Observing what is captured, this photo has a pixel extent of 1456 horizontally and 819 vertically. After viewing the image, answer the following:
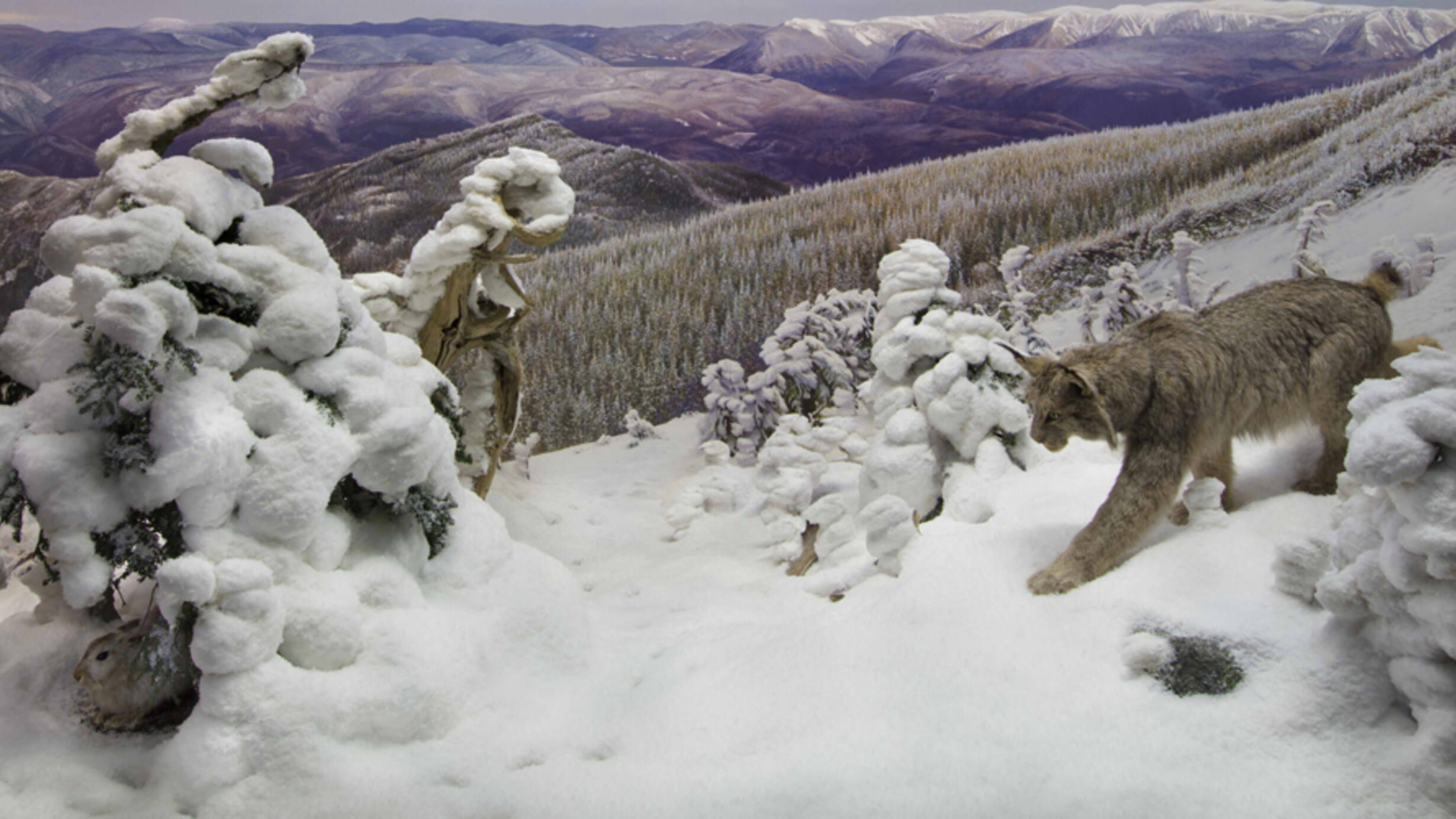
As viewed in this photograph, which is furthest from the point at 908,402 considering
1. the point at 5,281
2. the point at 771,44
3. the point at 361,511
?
the point at 5,281

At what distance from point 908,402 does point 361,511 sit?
2.41 metres

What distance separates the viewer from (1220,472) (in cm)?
247

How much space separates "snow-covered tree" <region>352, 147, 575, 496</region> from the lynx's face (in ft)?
6.84

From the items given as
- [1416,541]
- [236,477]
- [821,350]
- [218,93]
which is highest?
[218,93]

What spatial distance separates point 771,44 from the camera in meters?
6.94

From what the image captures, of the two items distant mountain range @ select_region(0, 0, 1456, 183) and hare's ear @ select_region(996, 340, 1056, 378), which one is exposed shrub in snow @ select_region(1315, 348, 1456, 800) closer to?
hare's ear @ select_region(996, 340, 1056, 378)

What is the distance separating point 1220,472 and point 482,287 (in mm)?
3511

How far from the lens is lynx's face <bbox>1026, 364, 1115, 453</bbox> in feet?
7.39

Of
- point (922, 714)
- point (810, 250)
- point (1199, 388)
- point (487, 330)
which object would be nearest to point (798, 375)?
point (810, 250)

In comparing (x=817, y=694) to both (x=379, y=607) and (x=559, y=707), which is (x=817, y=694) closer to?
(x=559, y=707)

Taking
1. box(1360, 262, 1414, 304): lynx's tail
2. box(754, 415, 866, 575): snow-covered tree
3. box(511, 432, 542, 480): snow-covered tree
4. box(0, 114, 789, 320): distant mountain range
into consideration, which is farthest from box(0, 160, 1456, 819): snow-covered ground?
box(0, 114, 789, 320): distant mountain range

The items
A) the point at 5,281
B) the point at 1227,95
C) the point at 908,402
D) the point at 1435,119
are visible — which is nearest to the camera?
the point at 908,402

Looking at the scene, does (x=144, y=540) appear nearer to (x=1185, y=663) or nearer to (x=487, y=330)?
(x=487, y=330)

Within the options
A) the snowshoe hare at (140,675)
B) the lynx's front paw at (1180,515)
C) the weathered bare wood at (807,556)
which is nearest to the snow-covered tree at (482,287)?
the snowshoe hare at (140,675)
